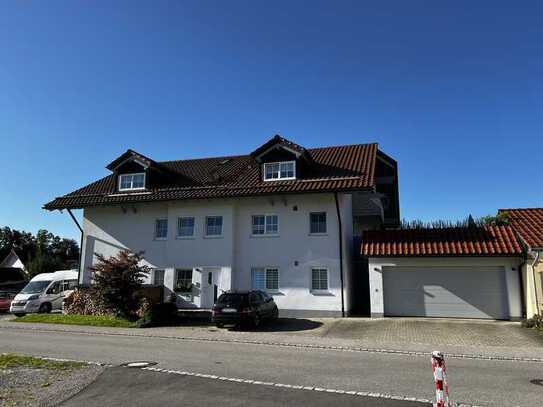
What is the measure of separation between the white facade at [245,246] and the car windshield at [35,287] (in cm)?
259

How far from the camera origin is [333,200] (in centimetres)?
Result: 2100

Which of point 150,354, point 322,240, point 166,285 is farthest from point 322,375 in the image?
point 166,285

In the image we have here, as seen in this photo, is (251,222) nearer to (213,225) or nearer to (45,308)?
(213,225)

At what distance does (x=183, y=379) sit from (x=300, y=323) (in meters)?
10.8

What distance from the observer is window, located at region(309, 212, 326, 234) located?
21.2 meters

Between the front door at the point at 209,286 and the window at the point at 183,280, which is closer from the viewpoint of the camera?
the front door at the point at 209,286

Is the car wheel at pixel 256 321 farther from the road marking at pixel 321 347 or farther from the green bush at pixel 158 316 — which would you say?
the green bush at pixel 158 316

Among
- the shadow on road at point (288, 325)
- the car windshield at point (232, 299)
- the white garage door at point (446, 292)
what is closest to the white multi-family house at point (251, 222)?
the shadow on road at point (288, 325)

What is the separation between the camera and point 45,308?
24.7 metres

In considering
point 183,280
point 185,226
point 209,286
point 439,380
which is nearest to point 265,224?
point 209,286

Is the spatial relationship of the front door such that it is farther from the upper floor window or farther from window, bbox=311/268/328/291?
the upper floor window

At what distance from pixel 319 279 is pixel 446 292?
5.70 meters

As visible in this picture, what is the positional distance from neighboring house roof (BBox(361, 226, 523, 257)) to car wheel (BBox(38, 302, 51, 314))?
1799cm

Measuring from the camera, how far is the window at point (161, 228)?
24.1m
